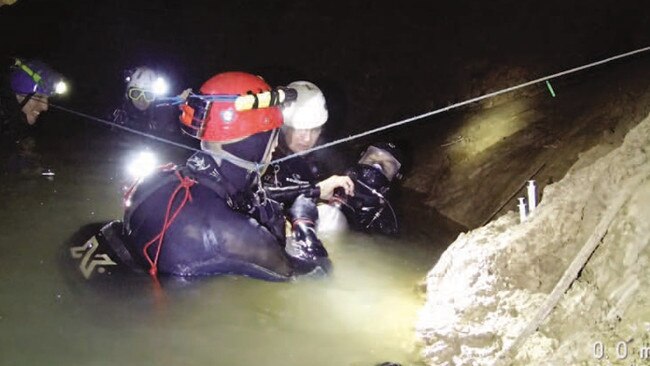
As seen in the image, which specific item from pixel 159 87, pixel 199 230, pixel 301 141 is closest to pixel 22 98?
pixel 159 87

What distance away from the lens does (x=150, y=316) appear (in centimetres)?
360

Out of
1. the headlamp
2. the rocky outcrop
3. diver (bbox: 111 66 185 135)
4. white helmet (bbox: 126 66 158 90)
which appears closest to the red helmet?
the rocky outcrop

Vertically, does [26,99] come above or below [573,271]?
above

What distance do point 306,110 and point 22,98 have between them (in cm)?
524

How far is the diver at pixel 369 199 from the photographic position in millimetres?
5566

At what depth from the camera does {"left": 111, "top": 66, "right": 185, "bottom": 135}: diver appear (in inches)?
355

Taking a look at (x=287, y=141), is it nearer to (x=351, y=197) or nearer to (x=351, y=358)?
(x=351, y=197)

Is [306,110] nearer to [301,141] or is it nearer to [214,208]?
[301,141]

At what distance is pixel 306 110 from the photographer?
18.4 ft

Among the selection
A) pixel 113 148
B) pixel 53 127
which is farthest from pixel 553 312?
pixel 53 127

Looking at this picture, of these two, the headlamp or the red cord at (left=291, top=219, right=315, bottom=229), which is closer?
the red cord at (left=291, top=219, right=315, bottom=229)

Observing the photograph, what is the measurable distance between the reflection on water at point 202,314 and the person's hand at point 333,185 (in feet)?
1.84

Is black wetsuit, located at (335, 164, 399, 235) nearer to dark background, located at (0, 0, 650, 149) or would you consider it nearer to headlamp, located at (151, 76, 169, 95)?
dark background, located at (0, 0, 650, 149)

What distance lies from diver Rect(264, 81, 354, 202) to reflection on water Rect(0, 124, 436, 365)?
665 millimetres
